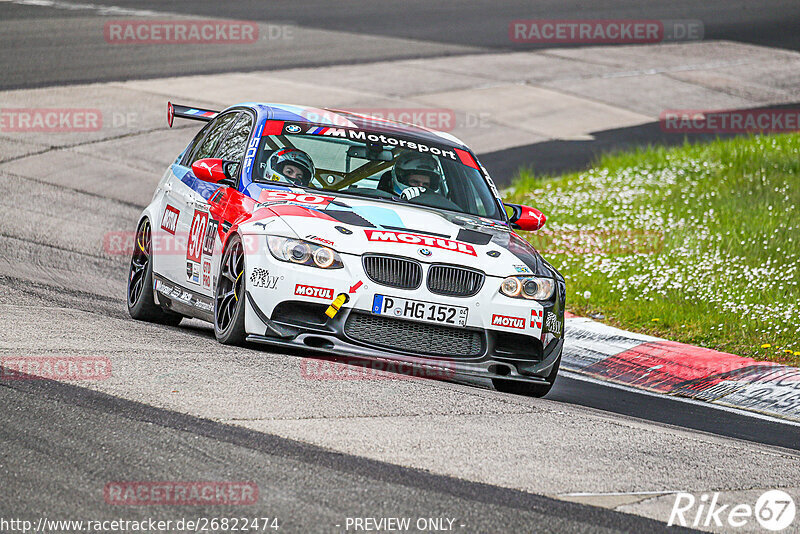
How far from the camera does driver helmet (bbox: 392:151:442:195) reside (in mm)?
8562

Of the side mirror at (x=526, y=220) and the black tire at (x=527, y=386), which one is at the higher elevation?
the side mirror at (x=526, y=220)

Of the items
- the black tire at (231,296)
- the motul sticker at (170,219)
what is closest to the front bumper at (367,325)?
the black tire at (231,296)

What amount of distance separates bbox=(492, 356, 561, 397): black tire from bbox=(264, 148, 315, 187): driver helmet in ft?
6.07

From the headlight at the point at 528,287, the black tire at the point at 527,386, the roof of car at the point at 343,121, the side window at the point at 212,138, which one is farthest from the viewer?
the side window at the point at 212,138

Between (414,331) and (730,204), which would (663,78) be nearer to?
(730,204)

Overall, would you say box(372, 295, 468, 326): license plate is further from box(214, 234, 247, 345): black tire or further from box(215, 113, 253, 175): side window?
box(215, 113, 253, 175): side window

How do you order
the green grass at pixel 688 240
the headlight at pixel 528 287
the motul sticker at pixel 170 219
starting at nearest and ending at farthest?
the headlight at pixel 528 287 → the motul sticker at pixel 170 219 → the green grass at pixel 688 240

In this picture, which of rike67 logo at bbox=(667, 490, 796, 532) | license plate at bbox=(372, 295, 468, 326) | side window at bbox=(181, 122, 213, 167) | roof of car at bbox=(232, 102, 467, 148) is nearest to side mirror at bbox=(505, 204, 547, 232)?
roof of car at bbox=(232, 102, 467, 148)

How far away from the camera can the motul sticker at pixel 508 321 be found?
7.37 meters

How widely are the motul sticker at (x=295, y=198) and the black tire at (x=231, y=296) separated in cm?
42

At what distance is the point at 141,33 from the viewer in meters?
25.5

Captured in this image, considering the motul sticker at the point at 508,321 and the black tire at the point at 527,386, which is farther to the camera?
the black tire at the point at 527,386

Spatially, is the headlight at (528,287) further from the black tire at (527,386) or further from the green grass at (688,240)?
the green grass at (688,240)

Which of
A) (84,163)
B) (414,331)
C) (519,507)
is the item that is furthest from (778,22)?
(519,507)
